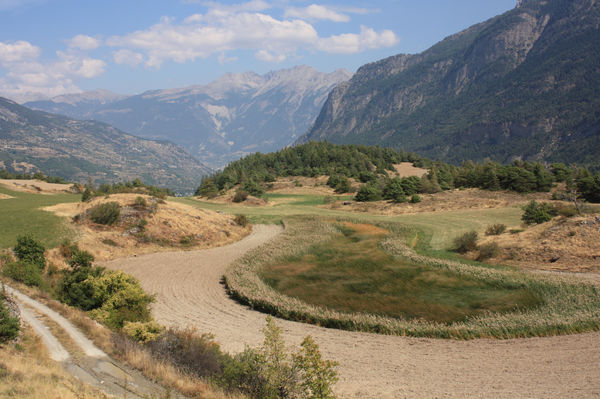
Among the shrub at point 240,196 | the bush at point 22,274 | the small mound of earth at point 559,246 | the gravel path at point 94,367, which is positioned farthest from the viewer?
the shrub at point 240,196

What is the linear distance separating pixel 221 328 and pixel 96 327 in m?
6.24

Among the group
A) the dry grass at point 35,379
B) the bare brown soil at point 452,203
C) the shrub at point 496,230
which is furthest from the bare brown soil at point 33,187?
the shrub at point 496,230

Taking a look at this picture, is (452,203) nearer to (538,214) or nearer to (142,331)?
(538,214)

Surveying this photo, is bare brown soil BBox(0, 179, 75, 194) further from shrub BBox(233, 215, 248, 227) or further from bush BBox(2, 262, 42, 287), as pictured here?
bush BBox(2, 262, 42, 287)

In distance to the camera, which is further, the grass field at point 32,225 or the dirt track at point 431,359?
the grass field at point 32,225

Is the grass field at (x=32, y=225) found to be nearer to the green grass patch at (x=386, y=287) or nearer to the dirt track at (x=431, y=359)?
the dirt track at (x=431, y=359)

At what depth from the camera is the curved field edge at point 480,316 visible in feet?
58.2

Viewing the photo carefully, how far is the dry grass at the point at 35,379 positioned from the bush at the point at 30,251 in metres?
17.2

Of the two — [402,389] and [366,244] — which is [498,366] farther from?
[366,244]

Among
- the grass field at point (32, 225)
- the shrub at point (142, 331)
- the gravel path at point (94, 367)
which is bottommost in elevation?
the shrub at point (142, 331)

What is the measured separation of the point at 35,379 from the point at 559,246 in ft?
110

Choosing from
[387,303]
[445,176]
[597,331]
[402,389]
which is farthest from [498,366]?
[445,176]

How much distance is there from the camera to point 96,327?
1609 centimetres

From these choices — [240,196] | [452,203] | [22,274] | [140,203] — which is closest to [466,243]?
[452,203]
